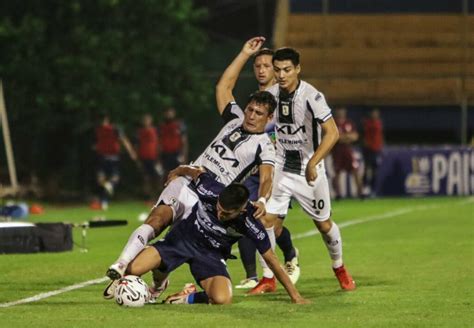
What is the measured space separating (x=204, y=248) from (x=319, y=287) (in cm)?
199

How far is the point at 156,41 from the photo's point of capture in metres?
33.0

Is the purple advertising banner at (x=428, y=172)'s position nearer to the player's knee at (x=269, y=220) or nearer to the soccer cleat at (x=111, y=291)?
the player's knee at (x=269, y=220)

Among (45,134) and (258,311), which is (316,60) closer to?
(45,134)

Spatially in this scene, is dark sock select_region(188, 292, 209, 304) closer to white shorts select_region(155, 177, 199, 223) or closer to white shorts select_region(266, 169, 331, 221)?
white shorts select_region(155, 177, 199, 223)

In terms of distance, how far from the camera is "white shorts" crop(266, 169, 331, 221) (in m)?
13.6

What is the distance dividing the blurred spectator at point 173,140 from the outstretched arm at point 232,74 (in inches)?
720

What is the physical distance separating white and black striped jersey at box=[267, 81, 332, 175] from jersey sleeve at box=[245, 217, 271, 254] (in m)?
1.70

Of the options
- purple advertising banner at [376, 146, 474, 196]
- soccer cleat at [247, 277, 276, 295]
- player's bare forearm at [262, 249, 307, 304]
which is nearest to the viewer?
player's bare forearm at [262, 249, 307, 304]

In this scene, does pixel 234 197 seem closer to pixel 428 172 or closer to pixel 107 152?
pixel 107 152

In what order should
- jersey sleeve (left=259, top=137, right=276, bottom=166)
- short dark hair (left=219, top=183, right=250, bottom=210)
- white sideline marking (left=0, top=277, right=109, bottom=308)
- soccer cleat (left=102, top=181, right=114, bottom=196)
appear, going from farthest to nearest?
soccer cleat (left=102, top=181, right=114, bottom=196) < jersey sleeve (left=259, top=137, right=276, bottom=166) < white sideline marking (left=0, top=277, right=109, bottom=308) < short dark hair (left=219, top=183, right=250, bottom=210)

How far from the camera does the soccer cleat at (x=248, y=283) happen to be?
13742mm

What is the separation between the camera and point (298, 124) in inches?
528

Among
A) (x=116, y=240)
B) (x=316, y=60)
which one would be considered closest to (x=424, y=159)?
(x=316, y=60)

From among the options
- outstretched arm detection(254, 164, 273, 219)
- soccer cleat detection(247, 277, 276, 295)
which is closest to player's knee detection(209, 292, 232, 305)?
outstretched arm detection(254, 164, 273, 219)
